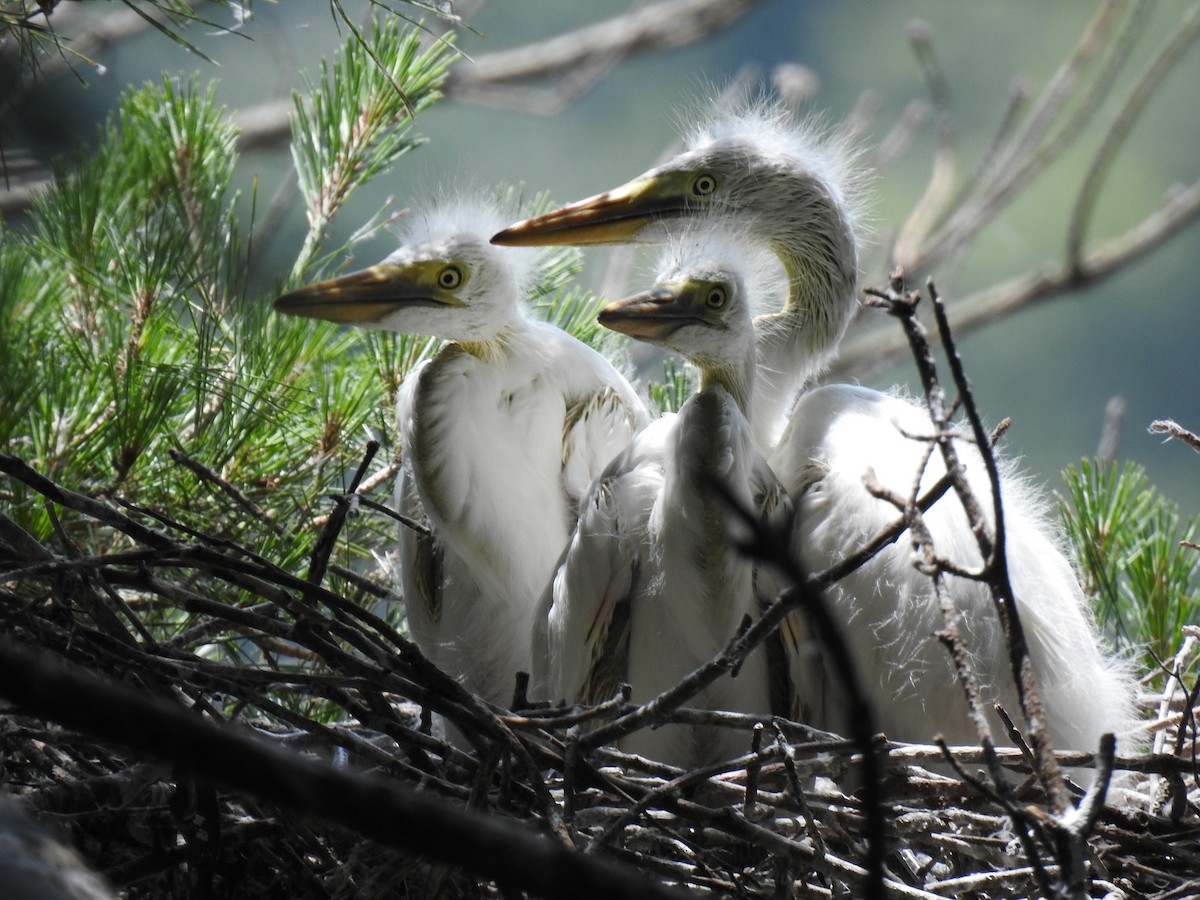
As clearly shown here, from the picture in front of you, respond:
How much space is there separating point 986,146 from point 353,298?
300 cm

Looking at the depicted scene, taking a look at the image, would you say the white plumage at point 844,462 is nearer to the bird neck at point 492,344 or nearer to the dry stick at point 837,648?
the bird neck at point 492,344

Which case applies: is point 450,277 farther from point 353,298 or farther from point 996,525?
point 996,525

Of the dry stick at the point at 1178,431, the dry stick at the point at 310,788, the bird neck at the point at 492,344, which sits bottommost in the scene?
the dry stick at the point at 310,788

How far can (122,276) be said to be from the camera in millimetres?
1346

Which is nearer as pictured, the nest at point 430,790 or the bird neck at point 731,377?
the nest at point 430,790

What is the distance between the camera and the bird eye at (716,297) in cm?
114

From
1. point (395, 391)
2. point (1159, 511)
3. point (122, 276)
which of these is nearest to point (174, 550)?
point (122, 276)

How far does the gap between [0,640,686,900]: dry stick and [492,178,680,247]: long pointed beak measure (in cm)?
103

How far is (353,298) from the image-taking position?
1.23m

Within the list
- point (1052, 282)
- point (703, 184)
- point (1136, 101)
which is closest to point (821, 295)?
point (703, 184)

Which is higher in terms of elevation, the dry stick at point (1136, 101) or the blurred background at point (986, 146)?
the blurred background at point (986, 146)

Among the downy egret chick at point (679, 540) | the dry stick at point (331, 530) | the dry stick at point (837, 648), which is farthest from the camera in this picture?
the downy egret chick at point (679, 540)

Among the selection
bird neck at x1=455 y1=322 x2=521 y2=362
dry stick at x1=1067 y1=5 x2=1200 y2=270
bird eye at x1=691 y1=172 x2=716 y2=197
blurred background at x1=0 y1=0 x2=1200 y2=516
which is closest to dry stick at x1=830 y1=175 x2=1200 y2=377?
blurred background at x1=0 y1=0 x2=1200 y2=516

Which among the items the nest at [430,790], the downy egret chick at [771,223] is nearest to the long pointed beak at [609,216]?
the downy egret chick at [771,223]
